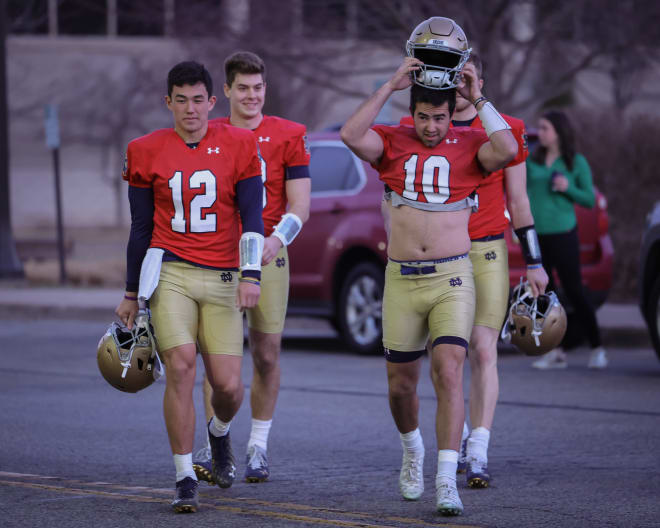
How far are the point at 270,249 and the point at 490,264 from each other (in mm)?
1133

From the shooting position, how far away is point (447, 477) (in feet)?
19.1

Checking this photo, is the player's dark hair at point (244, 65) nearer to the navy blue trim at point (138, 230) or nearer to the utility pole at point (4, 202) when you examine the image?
the navy blue trim at point (138, 230)

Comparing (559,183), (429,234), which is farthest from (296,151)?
(559,183)

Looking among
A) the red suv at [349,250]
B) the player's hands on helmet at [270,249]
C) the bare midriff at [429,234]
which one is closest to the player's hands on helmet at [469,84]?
the bare midriff at [429,234]

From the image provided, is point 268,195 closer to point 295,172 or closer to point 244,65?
point 295,172

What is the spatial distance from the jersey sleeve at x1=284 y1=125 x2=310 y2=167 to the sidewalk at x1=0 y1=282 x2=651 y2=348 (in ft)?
23.6

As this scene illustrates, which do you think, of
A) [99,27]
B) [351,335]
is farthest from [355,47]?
[99,27]

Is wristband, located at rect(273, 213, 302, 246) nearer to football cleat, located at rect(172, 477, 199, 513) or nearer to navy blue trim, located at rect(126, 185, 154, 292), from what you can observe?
navy blue trim, located at rect(126, 185, 154, 292)

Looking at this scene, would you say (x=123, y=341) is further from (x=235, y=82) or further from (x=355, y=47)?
(x=355, y=47)

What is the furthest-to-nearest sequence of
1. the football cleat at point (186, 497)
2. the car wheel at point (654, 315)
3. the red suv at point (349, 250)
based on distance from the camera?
the red suv at point (349, 250) < the car wheel at point (654, 315) < the football cleat at point (186, 497)

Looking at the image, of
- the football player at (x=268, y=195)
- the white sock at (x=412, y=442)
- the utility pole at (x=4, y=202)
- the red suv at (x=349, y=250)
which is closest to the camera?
the white sock at (x=412, y=442)

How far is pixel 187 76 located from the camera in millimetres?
6172

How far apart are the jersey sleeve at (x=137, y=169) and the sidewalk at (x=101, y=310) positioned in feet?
27.5

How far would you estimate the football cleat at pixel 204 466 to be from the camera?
6.69m
